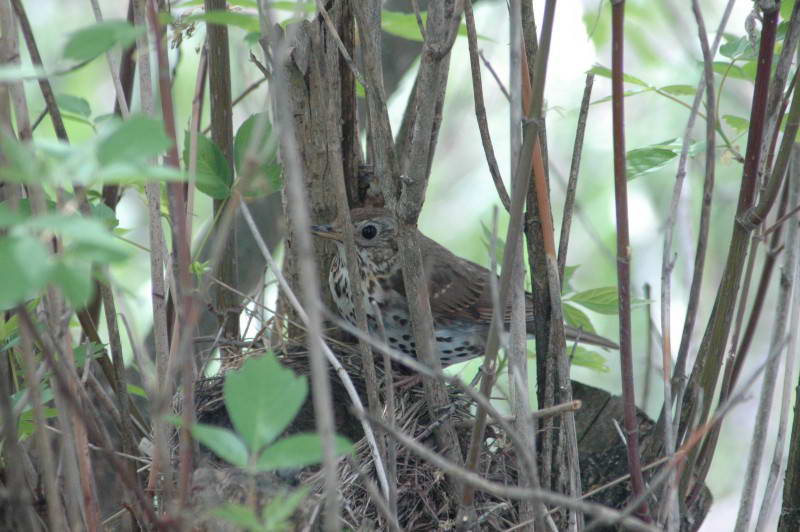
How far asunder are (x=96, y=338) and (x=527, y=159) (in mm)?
1265

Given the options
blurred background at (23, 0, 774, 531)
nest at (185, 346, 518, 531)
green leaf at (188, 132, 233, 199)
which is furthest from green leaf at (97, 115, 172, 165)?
blurred background at (23, 0, 774, 531)

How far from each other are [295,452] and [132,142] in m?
0.43

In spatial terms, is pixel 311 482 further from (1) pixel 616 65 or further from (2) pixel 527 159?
(1) pixel 616 65

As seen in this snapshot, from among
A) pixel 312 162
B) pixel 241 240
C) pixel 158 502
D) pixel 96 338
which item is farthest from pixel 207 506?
pixel 241 240

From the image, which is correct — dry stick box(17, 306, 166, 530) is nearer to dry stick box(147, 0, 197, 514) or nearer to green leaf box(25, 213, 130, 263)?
dry stick box(147, 0, 197, 514)

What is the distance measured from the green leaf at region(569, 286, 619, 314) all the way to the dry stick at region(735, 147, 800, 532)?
754 mm

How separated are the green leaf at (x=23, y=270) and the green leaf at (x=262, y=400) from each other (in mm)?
313

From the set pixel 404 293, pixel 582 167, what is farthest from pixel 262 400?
pixel 582 167

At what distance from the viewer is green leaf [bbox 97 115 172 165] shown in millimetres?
1018

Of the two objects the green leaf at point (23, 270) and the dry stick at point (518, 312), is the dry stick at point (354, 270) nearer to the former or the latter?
the dry stick at point (518, 312)

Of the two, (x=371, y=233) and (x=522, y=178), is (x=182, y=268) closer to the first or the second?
(x=522, y=178)

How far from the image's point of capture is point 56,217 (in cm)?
96

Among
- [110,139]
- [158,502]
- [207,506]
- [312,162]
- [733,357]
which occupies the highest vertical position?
[110,139]

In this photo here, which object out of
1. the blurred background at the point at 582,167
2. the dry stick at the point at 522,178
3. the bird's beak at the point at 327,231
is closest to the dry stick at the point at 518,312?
the dry stick at the point at 522,178
